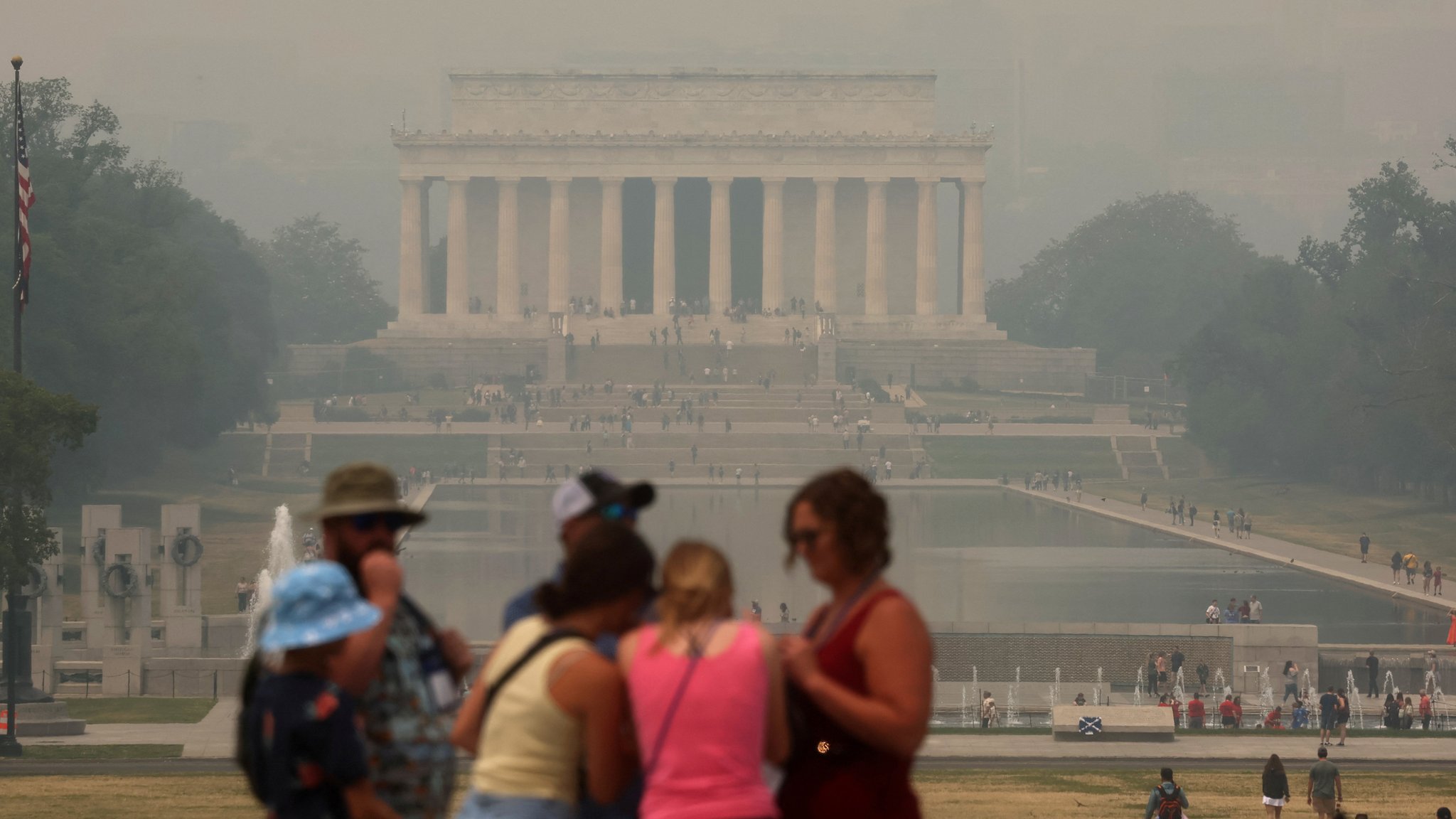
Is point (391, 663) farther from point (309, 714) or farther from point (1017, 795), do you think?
point (1017, 795)

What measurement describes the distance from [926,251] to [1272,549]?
64.4 m

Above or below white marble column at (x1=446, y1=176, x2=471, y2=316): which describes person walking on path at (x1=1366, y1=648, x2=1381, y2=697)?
below

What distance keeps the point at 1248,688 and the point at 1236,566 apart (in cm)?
1716

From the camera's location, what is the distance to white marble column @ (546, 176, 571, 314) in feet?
396

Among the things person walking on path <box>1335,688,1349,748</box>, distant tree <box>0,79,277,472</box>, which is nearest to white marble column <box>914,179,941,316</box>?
distant tree <box>0,79,277,472</box>

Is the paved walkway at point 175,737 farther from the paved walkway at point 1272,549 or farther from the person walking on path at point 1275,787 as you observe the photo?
the paved walkway at point 1272,549

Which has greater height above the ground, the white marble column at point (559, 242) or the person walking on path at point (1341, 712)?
the white marble column at point (559, 242)

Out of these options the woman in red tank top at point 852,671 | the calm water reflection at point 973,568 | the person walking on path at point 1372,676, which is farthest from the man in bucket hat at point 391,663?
the person walking on path at point 1372,676

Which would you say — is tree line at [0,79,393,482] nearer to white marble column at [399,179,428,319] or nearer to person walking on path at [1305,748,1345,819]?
white marble column at [399,179,428,319]

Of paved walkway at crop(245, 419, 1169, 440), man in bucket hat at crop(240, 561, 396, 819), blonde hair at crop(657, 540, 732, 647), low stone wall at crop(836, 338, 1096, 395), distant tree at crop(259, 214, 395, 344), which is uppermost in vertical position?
distant tree at crop(259, 214, 395, 344)

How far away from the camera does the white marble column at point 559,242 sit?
121 meters

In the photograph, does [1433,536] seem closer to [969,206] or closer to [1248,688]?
[1248,688]

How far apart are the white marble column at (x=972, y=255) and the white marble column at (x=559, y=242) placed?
2168cm

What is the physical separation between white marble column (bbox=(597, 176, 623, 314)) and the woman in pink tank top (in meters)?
114
